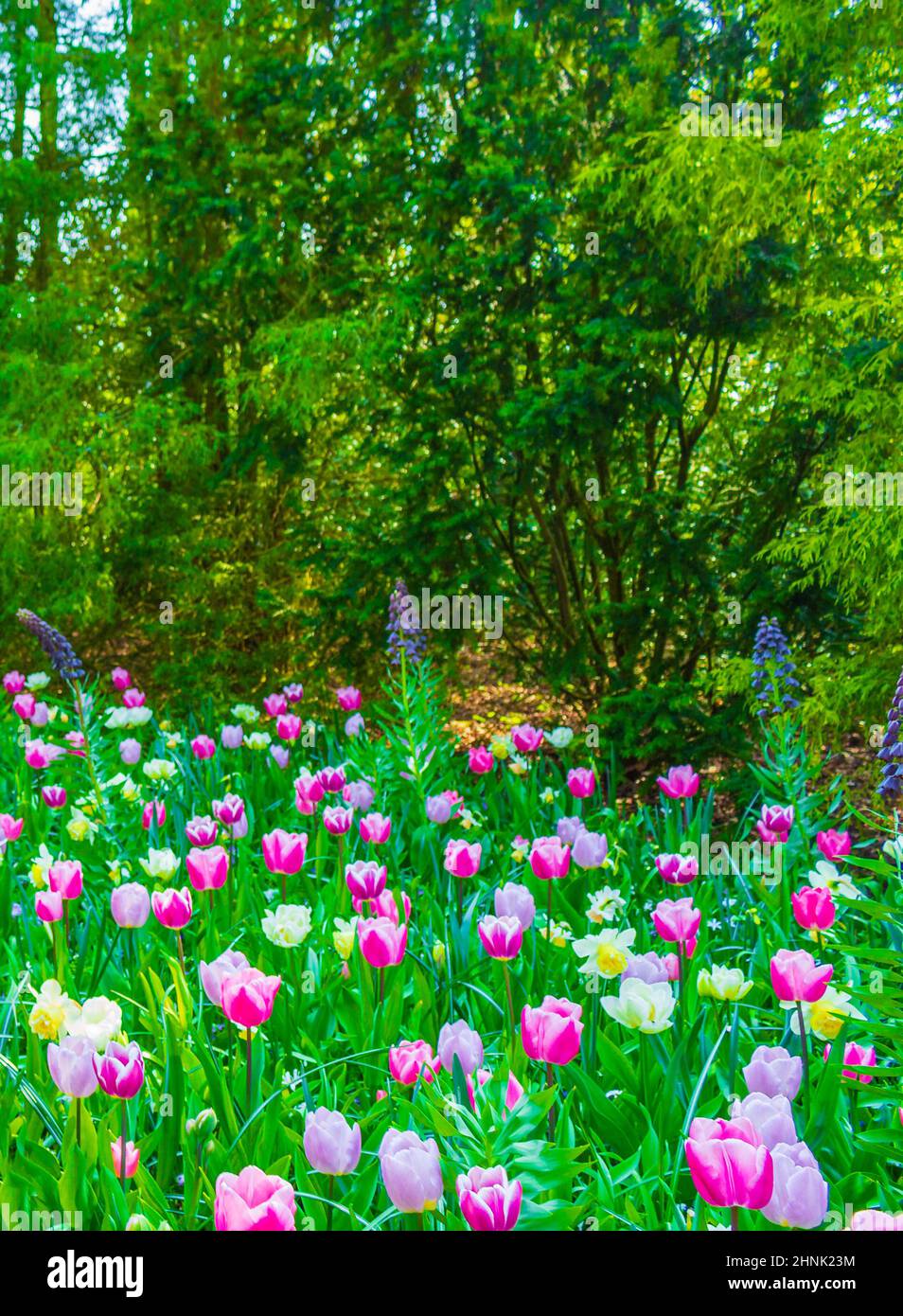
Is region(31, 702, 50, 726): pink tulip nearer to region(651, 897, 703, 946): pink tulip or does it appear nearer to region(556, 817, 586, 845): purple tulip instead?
region(556, 817, 586, 845): purple tulip

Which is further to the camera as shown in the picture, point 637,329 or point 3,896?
point 637,329

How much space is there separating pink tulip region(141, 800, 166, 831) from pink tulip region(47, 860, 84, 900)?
2.91ft

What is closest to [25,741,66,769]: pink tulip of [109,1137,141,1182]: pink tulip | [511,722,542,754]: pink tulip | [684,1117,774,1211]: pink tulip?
[511,722,542,754]: pink tulip

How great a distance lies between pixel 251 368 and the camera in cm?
651

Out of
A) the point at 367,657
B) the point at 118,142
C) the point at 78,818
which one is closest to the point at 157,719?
the point at 367,657

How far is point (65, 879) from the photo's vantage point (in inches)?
88.3

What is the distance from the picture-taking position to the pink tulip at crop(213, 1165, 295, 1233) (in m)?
1.10

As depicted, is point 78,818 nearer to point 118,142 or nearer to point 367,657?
point 367,657

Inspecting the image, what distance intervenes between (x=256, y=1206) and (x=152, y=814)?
85.7 inches

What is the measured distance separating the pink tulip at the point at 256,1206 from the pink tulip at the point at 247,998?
1.43 ft

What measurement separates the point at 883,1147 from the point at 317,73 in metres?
6.20

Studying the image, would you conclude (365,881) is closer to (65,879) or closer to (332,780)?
(65,879)

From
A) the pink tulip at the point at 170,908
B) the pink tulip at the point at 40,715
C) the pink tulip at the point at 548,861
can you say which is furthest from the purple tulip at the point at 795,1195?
the pink tulip at the point at 40,715

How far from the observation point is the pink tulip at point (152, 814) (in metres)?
3.21
